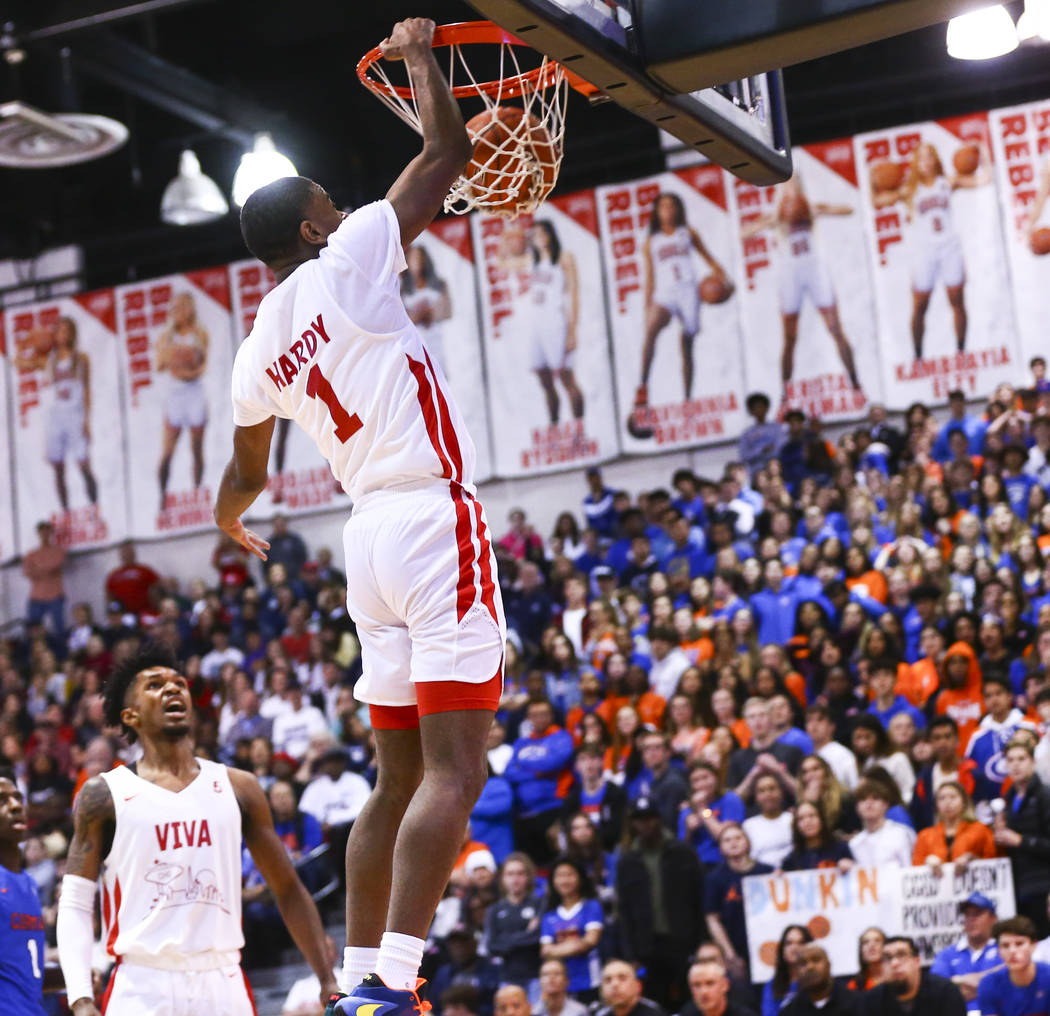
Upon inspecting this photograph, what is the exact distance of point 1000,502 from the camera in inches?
526

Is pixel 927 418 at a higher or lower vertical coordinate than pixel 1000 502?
higher

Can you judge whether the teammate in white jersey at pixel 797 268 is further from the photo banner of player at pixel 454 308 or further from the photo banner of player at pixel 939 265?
the photo banner of player at pixel 454 308

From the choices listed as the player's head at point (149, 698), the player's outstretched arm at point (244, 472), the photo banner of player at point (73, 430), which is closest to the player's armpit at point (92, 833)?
the player's head at point (149, 698)

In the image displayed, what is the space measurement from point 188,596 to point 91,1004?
47.6 feet

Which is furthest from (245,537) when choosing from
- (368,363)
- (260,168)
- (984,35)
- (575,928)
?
(260,168)

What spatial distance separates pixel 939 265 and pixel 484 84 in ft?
42.0

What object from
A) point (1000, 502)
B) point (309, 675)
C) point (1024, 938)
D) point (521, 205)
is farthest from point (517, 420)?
point (521, 205)

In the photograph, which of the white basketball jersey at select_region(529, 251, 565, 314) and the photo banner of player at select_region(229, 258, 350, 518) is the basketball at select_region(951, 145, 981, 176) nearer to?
the white basketball jersey at select_region(529, 251, 565, 314)

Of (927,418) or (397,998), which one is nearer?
(397,998)

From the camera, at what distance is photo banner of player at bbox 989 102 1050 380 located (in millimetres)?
16625

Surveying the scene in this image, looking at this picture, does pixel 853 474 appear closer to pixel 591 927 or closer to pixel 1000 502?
pixel 1000 502

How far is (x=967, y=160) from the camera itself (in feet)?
55.6

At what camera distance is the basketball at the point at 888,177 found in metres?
17.2

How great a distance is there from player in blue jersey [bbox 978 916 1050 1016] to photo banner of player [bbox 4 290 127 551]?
14.0m
